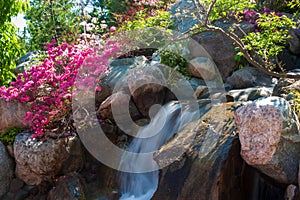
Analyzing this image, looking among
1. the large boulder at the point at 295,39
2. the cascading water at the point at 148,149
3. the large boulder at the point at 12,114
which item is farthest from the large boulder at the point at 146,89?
the large boulder at the point at 295,39

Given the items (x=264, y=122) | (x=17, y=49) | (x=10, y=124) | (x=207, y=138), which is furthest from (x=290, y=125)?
(x=17, y=49)

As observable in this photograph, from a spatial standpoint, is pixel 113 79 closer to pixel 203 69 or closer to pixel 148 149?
pixel 203 69

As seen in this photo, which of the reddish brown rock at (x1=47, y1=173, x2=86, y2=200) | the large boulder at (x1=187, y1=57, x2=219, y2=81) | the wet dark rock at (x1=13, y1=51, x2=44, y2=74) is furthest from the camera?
the wet dark rock at (x1=13, y1=51, x2=44, y2=74)

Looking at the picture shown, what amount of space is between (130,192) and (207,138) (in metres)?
1.55

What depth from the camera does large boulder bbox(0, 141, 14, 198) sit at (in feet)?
19.1

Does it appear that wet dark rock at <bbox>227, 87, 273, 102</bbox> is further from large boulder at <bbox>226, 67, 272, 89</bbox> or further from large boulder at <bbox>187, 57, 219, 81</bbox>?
large boulder at <bbox>187, 57, 219, 81</bbox>

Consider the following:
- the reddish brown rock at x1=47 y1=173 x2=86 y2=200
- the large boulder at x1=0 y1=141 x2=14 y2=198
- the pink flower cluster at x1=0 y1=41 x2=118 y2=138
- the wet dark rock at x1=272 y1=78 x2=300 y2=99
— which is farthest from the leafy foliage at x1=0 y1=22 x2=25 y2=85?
the wet dark rock at x1=272 y1=78 x2=300 y2=99

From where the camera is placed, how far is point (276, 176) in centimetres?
372

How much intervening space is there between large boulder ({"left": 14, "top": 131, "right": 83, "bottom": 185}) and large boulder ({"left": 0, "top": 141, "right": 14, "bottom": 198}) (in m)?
0.19

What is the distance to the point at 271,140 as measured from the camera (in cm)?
364

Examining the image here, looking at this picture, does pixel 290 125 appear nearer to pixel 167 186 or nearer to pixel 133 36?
pixel 167 186

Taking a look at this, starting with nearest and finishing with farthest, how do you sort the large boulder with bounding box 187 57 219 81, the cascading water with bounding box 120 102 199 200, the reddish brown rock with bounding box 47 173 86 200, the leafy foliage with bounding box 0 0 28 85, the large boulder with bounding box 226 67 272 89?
the cascading water with bounding box 120 102 199 200 → the reddish brown rock with bounding box 47 173 86 200 → the large boulder with bounding box 226 67 272 89 → the large boulder with bounding box 187 57 219 81 → the leafy foliage with bounding box 0 0 28 85

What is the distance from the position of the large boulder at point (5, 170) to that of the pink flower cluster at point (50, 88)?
0.63 m

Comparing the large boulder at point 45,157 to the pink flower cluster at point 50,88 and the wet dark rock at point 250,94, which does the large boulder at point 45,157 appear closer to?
the pink flower cluster at point 50,88
